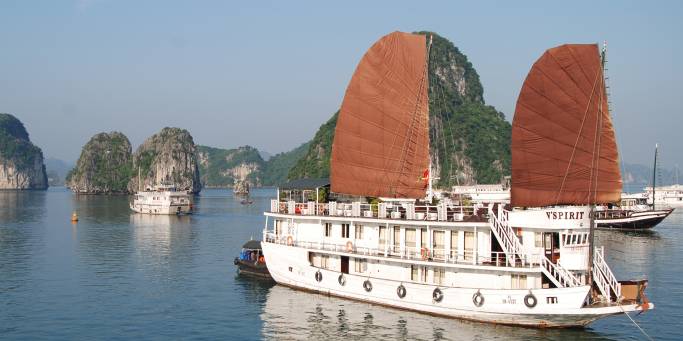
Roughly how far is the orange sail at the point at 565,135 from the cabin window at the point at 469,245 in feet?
8.46

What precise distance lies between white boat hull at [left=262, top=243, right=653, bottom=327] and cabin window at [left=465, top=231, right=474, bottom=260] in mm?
1580

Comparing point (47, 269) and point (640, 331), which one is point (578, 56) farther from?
point (47, 269)

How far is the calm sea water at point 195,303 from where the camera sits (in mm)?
28734

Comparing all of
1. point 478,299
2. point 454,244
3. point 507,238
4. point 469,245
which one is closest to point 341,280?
point 454,244

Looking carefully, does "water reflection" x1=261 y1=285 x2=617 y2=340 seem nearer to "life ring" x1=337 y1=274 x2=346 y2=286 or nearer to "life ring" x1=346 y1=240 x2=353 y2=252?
"life ring" x1=337 y1=274 x2=346 y2=286

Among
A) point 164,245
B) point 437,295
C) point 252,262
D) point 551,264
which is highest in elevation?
point 551,264

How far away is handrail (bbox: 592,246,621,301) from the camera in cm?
2695

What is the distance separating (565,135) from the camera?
28844 mm

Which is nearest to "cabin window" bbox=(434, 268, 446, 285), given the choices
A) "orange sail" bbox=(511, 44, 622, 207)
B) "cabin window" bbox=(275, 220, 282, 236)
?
"orange sail" bbox=(511, 44, 622, 207)

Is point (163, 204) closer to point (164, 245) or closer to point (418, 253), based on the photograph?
point (164, 245)

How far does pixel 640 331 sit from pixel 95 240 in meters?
51.6

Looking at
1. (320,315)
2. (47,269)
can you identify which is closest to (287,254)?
(320,315)

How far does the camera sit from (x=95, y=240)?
65875 millimetres

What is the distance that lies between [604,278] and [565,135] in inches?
241
